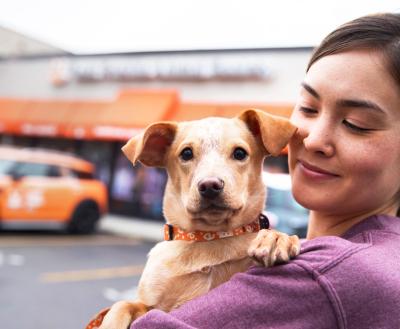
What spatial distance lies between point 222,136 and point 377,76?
719 mm

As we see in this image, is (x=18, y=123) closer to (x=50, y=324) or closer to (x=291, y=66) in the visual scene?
(x=291, y=66)

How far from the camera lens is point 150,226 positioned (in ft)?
44.2

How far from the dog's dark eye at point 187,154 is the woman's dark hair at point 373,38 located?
63 centimetres

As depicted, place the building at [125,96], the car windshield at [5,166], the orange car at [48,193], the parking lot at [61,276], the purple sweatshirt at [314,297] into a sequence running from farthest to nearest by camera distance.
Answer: the building at [125,96]
the orange car at [48,193]
the car windshield at [5,166]
the parking lot at [61,276]
the purple sweatshirt at [314,297]

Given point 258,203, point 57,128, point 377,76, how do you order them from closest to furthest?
point 377,76
point 258,203
point 57,128

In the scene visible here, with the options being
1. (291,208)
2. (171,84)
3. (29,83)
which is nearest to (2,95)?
(29,83)

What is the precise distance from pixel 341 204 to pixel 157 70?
40.2ft

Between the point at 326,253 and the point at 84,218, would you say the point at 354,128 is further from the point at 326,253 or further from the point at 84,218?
the point at 84,218

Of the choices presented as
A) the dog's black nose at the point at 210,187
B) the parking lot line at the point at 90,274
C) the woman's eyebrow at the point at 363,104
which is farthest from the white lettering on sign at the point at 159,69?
the woman's eyebrow at the point at 363,104

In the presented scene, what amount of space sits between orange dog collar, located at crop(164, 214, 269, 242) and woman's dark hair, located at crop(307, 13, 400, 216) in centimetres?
65

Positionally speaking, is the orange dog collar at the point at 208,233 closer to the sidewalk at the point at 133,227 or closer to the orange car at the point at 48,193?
the orange car at the point at 48,193

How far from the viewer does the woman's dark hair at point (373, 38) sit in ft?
4.66

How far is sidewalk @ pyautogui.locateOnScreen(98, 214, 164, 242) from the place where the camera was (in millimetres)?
12508

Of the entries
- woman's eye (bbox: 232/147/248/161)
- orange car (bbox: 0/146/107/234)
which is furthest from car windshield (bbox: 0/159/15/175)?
woman's eye (bbox: 232/147/248/161)
